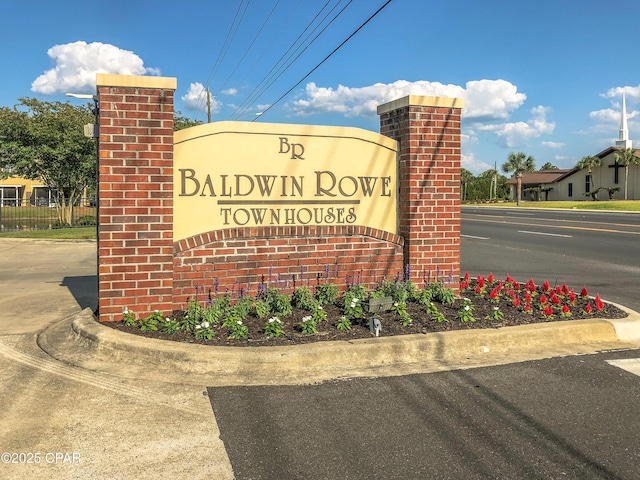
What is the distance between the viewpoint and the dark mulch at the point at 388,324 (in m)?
5.08

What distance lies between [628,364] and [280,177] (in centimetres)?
399

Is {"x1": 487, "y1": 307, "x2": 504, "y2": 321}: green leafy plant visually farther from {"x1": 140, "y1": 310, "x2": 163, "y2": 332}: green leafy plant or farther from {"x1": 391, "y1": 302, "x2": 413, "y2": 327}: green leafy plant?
{"x1": 140, "y1": 310, "x2": 163, "y2": 332}: green leafy plant

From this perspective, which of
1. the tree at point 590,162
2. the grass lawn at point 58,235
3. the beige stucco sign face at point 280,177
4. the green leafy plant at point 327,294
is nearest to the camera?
the beige stucco sign face at point 280,177

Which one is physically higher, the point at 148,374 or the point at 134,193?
the point at 134,193

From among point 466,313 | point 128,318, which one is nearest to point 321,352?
point 466,313

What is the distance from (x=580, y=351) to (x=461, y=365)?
1330mm

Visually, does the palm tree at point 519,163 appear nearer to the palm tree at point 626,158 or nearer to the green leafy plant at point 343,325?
the palm tree at point 626,158

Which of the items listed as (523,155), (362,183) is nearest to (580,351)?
(362,183)

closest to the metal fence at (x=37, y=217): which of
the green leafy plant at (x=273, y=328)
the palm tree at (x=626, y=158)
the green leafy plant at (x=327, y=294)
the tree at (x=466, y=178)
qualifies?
the green leafy plant at (x=327, y=294)

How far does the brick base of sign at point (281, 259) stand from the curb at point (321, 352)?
3.78 ft

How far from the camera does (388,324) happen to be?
5.56m

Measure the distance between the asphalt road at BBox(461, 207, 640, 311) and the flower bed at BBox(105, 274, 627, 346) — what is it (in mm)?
2078

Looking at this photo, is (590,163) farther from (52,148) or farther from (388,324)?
(388,324)

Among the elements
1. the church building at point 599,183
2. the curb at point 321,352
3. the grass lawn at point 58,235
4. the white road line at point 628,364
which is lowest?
the white road line at point 628,364
